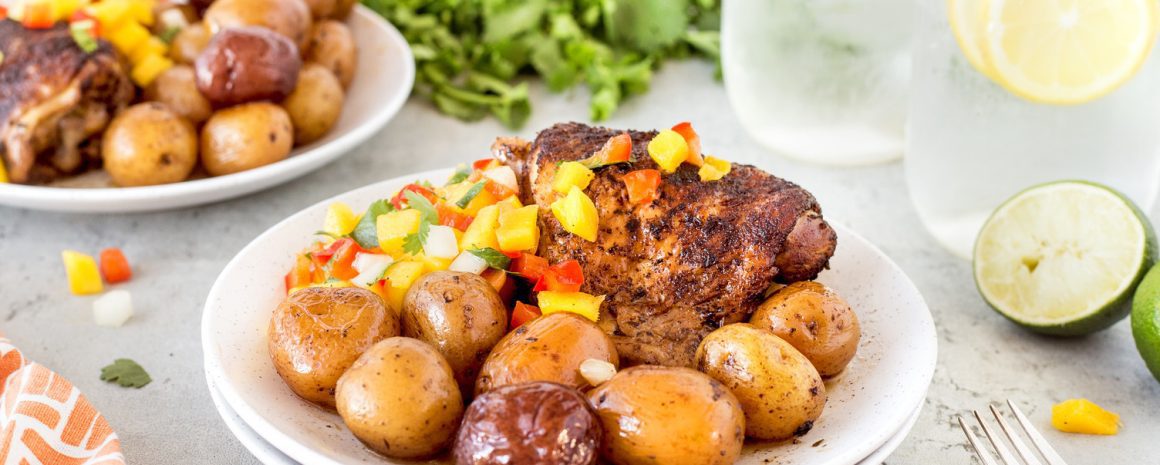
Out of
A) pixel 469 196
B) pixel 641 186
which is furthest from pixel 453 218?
pixel 641 186

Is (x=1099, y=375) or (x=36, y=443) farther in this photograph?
(x=1099, y=375)

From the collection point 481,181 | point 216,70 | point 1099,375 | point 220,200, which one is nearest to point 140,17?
point 216,70

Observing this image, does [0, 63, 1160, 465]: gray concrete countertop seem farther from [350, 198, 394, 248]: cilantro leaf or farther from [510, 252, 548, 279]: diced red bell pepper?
[510, 252, 548, 279]: diced red bell pepper

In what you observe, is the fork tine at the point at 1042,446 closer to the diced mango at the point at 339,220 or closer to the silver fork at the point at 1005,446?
the silver fork at the point at 1005,446

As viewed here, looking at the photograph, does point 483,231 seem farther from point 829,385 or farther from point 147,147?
point 147,147

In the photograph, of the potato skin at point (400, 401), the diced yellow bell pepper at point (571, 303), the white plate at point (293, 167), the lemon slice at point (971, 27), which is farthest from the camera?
the white plate at point (293, 167)

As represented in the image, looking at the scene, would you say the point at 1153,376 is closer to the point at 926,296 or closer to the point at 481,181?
the point at 926,296

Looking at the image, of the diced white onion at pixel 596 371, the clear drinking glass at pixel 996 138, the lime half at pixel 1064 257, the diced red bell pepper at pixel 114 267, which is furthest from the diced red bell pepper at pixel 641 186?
the diced red bell pepper at pixel 114 267
